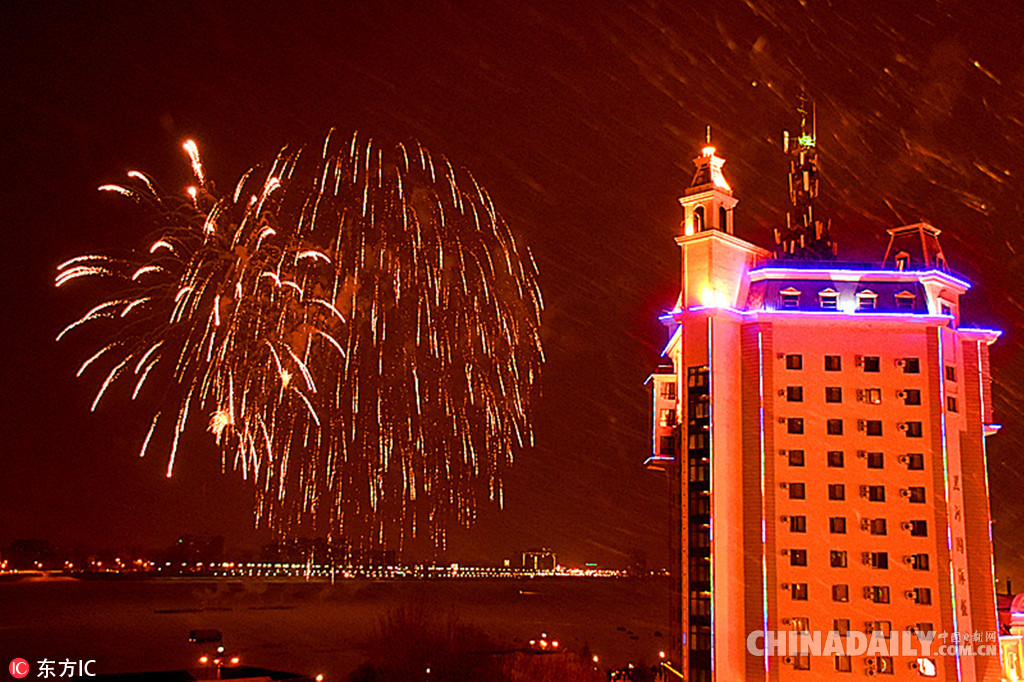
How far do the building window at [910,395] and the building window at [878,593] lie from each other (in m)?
9.04

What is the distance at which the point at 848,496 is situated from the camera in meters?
43.7

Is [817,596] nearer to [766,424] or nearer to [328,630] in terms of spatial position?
[766,424]

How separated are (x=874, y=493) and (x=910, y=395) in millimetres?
5246

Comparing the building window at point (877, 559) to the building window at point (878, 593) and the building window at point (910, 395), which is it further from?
the building window at point (910, 395)

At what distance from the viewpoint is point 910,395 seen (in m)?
44.9

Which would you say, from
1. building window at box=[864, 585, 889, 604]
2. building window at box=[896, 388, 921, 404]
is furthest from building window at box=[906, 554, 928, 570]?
building window at box=[896, 388, 921, 404]

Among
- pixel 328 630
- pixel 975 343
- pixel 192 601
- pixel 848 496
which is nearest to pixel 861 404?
pixel 848 496

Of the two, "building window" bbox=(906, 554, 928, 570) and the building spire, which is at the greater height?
the building spire

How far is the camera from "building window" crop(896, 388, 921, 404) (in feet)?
147

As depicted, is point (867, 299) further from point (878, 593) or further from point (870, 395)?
point (878, 593)

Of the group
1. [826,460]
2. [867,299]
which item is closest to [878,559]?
[826,460]

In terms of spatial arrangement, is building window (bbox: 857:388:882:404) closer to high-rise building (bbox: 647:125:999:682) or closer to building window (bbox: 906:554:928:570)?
high-rise building (bbox: 647:125:999:682)

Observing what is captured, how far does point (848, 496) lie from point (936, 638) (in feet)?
23.7

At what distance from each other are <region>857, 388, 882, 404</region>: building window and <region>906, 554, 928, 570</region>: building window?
292 inches
